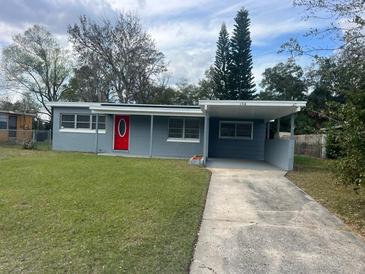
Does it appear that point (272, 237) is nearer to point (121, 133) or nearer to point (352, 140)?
point (352, 140)

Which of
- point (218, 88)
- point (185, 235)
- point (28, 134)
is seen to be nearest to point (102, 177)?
point (185, 235)

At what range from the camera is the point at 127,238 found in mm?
4945

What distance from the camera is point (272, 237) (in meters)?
5.43

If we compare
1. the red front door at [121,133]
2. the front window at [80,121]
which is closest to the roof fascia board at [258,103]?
the red front door at [121,133]

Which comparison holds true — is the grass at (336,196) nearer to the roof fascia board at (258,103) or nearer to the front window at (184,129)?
the roof fascia board at (258,103)

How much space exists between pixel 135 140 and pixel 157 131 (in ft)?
4.04

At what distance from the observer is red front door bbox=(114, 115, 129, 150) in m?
18.7

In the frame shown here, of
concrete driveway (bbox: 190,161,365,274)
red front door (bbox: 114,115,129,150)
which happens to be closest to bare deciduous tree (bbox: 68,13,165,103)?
red front door (bbox: 114,115,129,150)

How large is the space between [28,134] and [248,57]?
78.9 ft

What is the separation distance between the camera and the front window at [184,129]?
1803 cm

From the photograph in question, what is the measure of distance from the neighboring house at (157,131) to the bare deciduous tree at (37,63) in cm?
2438

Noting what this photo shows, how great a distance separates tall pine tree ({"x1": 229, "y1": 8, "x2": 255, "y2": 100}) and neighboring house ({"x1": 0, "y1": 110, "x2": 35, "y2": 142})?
67.1 ft

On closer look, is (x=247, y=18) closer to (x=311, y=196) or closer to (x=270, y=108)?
(x=270, y=108)

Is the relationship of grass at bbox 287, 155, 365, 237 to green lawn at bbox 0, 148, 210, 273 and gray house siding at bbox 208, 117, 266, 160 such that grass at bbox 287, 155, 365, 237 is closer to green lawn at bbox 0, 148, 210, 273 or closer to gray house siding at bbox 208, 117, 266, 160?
green lawn at bbox 0, 148, 210, 273
